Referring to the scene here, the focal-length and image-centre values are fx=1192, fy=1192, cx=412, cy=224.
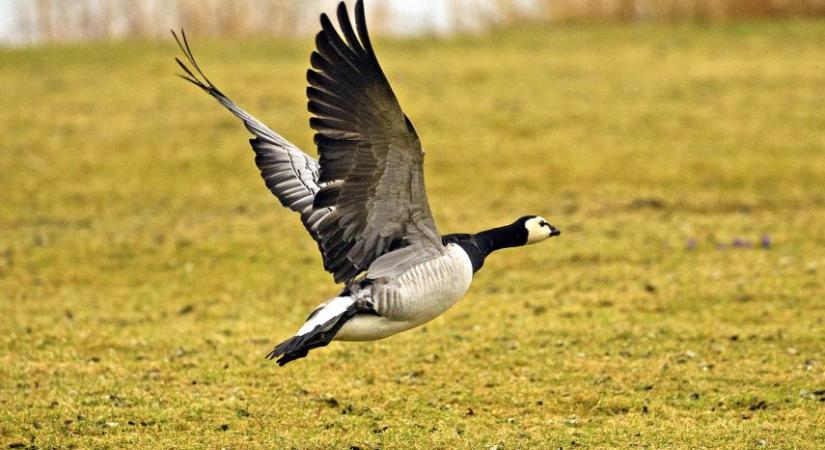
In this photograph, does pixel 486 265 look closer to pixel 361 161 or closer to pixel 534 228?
pixel 534 228

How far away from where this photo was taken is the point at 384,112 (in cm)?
573

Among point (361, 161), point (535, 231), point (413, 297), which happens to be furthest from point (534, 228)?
point (361, 161)

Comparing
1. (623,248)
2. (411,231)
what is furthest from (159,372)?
(623,248)

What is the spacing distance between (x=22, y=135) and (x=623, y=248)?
31.4ft

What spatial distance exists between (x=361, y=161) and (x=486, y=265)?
17.4ft

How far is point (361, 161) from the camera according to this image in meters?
5.92

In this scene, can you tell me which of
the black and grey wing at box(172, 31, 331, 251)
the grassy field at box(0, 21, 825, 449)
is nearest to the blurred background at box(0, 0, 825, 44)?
the grassy field at box(0, 21, 825, 449)

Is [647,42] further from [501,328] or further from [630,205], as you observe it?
[501,328]

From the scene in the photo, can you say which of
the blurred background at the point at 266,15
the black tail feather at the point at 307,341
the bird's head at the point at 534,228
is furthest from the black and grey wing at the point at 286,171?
the blurred background at the point at 266,15

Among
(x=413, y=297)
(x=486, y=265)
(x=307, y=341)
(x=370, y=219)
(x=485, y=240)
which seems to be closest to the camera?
(x=307, y=341)

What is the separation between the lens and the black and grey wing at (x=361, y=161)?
561cm

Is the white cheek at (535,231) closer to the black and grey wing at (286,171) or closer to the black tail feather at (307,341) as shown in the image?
the black and grey wing at (286,171)

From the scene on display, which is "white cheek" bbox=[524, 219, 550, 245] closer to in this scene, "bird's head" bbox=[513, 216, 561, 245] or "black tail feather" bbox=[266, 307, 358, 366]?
"bird's head" bbox=[513, 216, 561, 245]

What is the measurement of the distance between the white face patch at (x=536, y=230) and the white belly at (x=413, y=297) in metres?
0.66
